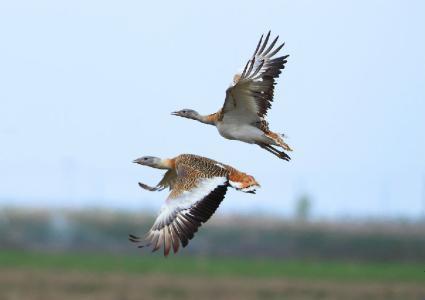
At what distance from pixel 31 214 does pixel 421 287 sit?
1060 inches

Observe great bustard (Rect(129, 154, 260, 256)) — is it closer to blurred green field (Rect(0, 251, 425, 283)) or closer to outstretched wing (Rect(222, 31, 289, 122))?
outstretched wing (Rect(222, 31, 289, 122))

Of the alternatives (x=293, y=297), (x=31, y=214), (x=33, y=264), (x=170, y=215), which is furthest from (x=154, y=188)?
(x=31, y=214)

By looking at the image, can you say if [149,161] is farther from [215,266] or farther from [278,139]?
[215,266]

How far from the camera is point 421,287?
31297mm

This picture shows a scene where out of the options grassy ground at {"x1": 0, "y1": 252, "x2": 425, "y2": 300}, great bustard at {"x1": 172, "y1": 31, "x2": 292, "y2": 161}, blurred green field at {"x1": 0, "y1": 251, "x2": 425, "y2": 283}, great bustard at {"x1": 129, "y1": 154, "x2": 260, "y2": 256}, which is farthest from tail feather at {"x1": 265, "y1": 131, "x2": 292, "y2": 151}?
blurred green field at {"x1": 0, "y1": 251, "x2": 425, "y2": 283}

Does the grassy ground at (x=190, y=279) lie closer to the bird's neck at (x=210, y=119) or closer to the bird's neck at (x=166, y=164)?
the bird's neck at (x=210, y=119)

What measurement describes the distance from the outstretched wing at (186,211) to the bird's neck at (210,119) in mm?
1194

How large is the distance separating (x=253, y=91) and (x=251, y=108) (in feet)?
0.49

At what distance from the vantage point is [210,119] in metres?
10.3

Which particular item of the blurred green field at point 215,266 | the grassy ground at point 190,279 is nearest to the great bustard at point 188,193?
the grassy ground at point 190,279

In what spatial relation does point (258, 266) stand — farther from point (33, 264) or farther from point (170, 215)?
point (170, 215)

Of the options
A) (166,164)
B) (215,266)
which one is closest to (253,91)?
(166,164)

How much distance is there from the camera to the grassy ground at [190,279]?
29016 mm

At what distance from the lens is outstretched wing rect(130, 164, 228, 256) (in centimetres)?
862
